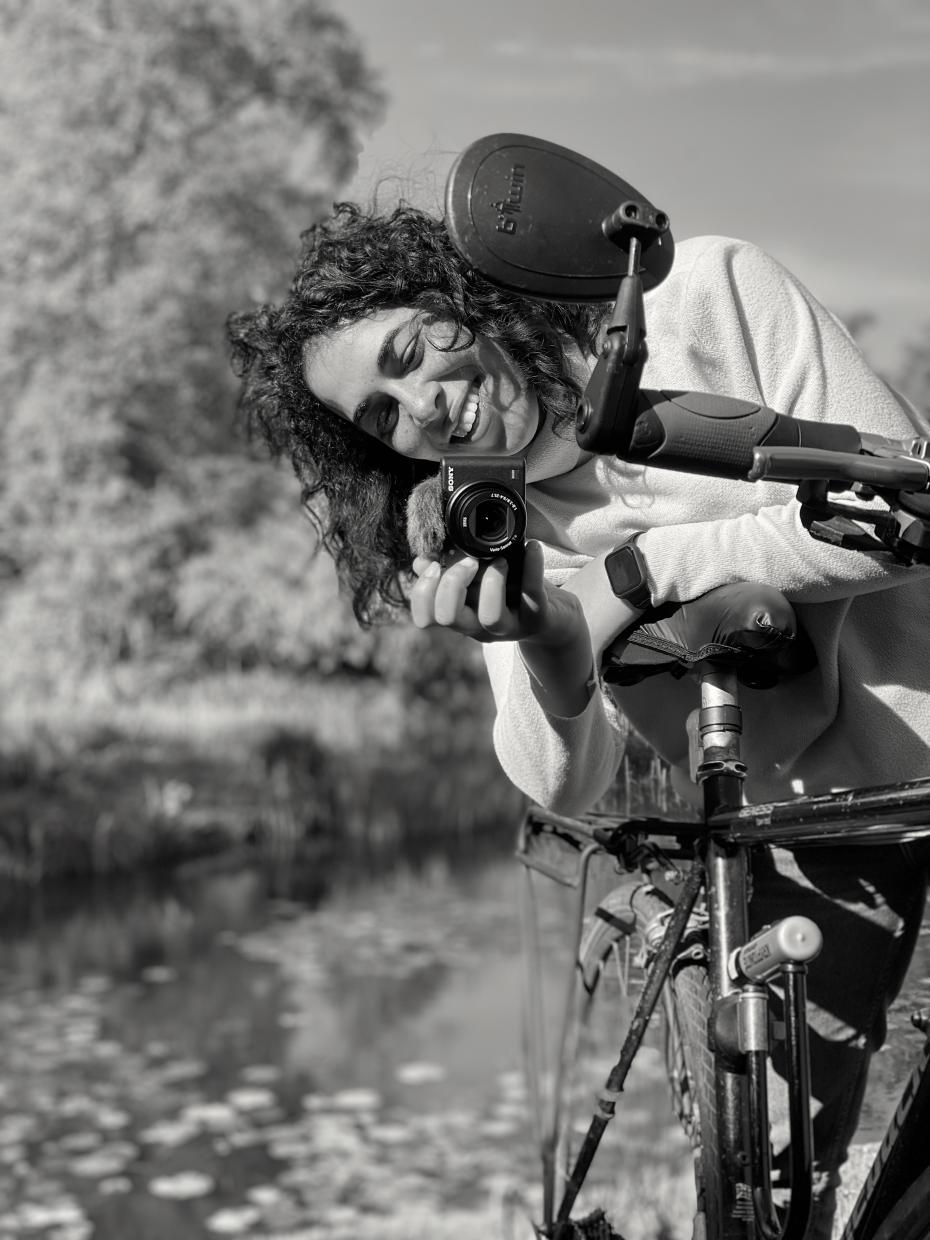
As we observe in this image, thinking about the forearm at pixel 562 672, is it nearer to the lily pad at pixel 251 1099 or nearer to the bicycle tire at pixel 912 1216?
the bicycle tire at pixel 912 1216

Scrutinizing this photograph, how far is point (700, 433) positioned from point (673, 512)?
0.48m

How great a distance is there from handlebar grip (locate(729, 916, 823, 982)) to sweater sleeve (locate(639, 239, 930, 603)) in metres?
0.30

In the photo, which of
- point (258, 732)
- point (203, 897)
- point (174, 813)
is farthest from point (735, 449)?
point (258, 732)

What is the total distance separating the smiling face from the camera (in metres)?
1.39

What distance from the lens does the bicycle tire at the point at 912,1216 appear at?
1.12 meters

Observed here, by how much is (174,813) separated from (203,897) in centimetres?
77

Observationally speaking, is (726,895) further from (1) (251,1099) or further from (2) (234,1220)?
(1) (251,1099)

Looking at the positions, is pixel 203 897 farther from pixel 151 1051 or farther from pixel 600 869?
pixel 600 869

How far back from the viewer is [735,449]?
896mm

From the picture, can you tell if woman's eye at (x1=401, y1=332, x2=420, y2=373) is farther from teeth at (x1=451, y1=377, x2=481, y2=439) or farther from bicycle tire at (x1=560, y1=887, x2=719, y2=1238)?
bicycle tire at (x1=560, y1=887, x2=719, y2=1238)

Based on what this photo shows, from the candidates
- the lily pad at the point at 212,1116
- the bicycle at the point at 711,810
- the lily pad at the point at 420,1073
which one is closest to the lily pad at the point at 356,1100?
the lily pad at the point at 420,1073

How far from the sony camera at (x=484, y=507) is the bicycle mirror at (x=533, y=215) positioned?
134 mm

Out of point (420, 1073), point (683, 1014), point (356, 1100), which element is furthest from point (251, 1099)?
point (683, 1014)

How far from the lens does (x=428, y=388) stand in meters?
1.38
